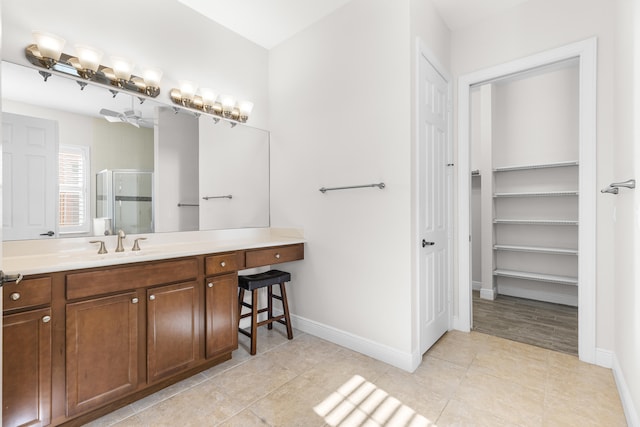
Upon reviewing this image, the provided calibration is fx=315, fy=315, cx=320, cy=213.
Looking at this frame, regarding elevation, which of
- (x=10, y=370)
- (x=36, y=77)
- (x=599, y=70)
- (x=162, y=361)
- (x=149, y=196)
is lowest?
(x=162, y=361)

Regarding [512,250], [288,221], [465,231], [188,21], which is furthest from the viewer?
[512,250]

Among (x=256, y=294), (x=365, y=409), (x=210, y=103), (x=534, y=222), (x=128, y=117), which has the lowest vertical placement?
(x=365, y=409)

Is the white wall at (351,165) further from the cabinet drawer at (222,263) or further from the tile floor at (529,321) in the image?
the tile floor at (529,321)

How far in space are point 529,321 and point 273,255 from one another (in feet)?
8.42

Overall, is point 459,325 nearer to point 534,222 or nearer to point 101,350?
point 534,222

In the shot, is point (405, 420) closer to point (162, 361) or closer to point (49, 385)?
point (162, 361)

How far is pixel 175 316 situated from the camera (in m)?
1.98

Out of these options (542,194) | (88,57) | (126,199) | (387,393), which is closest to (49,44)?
(88,57)

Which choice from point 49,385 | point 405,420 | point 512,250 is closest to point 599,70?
point 512,250

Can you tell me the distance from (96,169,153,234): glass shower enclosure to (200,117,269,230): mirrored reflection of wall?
17.3 inches

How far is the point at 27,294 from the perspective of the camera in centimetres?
145

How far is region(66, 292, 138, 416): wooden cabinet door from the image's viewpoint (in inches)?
62.6

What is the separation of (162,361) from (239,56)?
257 cm

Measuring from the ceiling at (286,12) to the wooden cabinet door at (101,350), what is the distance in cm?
228
